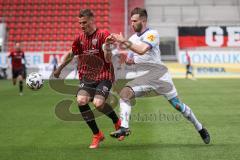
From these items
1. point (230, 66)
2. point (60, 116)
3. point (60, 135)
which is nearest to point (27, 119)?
point (60, 116)

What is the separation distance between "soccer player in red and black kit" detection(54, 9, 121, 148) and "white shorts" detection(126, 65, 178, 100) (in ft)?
1.65

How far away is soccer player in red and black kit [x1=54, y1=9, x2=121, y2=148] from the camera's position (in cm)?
968

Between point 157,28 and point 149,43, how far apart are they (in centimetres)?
3000

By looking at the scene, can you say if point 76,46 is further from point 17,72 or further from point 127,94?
point 17,72

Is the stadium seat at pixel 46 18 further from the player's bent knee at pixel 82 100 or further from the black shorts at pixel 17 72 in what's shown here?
the player's bent knee at pixel 82 100

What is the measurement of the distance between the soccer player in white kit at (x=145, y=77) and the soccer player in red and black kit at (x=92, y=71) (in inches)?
17.0

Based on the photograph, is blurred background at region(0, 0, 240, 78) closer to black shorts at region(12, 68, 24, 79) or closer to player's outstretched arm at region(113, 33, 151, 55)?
black shorts at region(12, 68, 24, 79)

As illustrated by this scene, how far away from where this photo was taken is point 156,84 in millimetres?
9688

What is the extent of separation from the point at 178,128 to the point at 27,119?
4090 mm

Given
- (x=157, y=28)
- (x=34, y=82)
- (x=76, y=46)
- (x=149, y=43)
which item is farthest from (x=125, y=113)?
(x=157, y=28)

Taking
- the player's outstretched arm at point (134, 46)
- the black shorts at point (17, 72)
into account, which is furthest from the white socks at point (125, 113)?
the black shorts at point (17, 72)

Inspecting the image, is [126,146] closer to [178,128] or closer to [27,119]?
[178,128]

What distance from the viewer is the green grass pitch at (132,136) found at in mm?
8750

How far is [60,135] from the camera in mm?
11172
